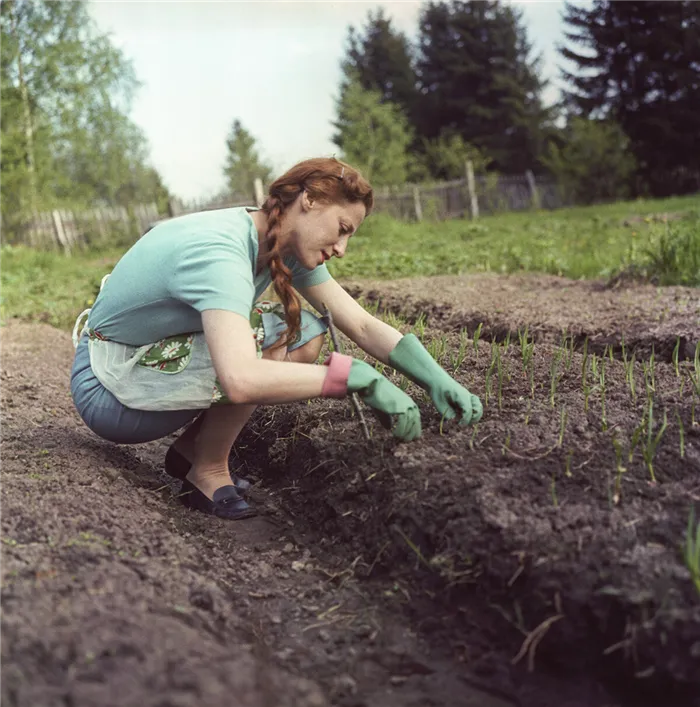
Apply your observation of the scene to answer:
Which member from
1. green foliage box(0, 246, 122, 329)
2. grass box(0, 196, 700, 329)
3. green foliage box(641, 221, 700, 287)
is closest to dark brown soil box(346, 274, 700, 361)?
green foliage box(641, 221, 700, 287)

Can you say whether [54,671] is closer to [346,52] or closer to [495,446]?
[495,446]

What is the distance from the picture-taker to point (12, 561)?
59.3 inches

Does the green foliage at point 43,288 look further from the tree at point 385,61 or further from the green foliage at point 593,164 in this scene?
the tree at point 385,61

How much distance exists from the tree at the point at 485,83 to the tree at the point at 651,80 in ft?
11.8

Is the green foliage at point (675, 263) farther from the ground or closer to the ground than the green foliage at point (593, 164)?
closer to the ground

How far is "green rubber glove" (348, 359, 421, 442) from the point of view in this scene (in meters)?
1.83

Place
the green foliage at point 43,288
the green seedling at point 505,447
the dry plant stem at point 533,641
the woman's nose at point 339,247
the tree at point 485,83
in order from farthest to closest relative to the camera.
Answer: the tree at point 485,83 → the green foliage at point 43,288 → the woman's nose at point 339,247 → the green seedling at point 505,447 → the dry plant stem at point 533,641

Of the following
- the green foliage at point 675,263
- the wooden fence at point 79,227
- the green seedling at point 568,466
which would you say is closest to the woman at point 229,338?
the green seedling at point 568,466

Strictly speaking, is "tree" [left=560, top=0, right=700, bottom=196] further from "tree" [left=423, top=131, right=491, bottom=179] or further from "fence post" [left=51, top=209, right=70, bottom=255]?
"fence post" [left=51, top=209, right=70, bottom=255]

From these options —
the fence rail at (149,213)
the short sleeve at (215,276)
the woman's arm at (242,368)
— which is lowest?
the woman's arm at (242,368)

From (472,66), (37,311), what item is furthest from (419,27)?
(37,311)

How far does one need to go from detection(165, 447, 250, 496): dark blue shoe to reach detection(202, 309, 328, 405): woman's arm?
2.27 ft

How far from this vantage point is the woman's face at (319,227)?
6.30ft

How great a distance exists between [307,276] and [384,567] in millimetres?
924
